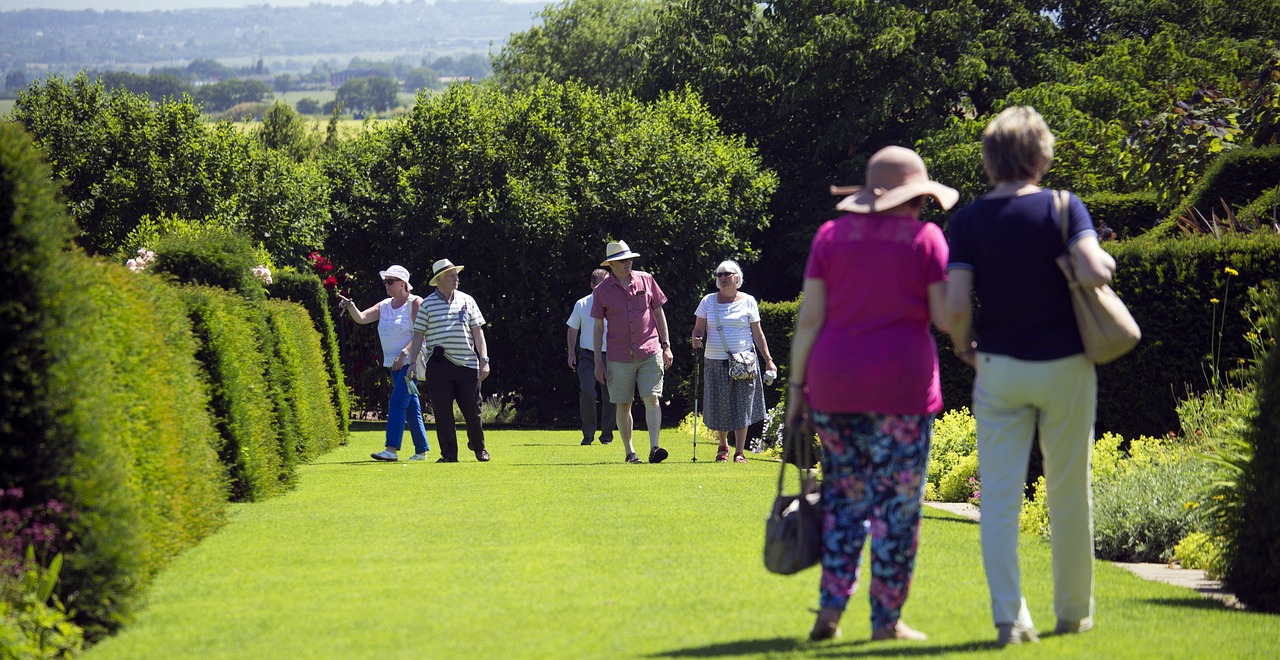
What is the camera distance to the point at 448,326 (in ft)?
47.8

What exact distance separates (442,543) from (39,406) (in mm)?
3024

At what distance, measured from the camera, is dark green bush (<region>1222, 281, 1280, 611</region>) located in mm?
6508

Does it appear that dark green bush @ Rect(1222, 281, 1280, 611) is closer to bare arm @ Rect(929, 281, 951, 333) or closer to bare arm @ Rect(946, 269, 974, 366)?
bare arm @ Rect(946, 269, 974, 366)

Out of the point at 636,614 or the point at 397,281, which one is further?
the point at 397,281

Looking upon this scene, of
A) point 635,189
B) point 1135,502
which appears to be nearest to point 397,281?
point 1135,502

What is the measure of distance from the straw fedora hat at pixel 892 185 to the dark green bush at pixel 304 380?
9324 mm

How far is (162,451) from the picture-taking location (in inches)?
298

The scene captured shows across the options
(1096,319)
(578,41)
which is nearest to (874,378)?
(1096,319)

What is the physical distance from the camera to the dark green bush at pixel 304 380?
1438cm

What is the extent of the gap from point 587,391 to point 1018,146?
1503cm

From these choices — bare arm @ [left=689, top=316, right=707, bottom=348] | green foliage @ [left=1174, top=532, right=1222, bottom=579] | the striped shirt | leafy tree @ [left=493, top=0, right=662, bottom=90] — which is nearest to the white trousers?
green foliage @ [left=1174, top=532, right=1222, bottom=579]

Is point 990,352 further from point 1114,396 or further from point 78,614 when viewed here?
point 1114,396

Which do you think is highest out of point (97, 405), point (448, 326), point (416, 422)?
point (97, 405)

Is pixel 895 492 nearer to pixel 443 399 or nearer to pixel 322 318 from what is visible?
pixel 443 399
